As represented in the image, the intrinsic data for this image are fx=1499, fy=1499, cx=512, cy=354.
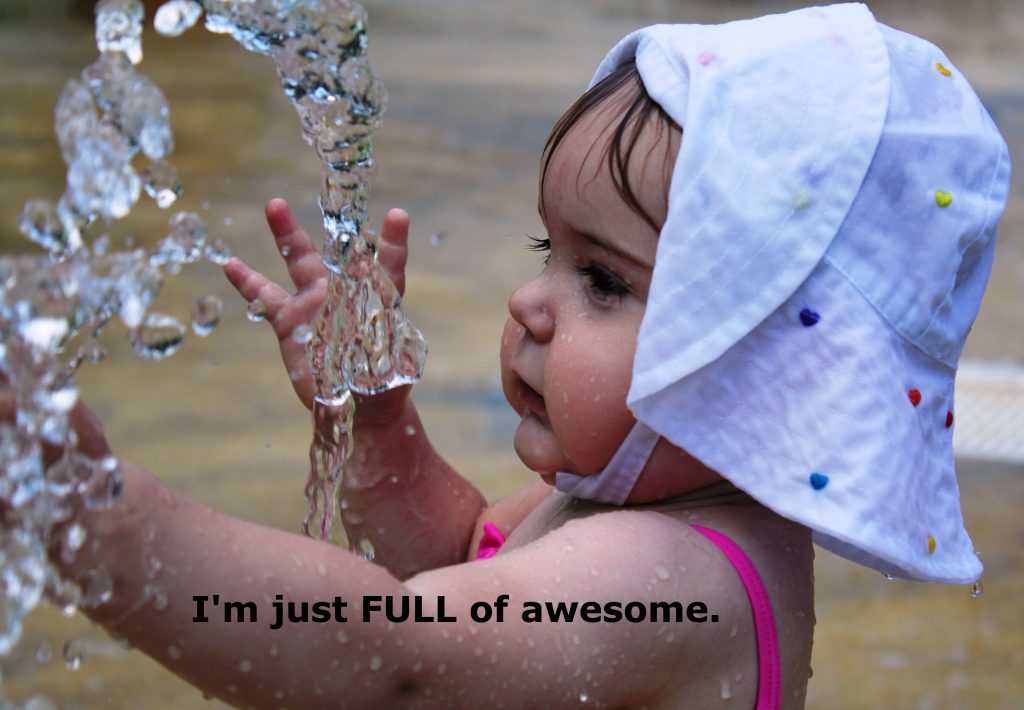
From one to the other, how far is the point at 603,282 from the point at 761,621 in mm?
383

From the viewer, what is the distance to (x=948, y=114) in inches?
61.7

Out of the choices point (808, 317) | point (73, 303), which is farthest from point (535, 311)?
point (73, 303)

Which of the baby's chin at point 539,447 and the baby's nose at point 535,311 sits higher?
the baby's nose at point 535,311

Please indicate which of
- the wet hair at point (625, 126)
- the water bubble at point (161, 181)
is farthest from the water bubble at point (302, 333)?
the water bubble at point (161, 181)

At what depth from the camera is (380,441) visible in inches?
74.7

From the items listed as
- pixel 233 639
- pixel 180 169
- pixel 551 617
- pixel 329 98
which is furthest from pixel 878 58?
pixel 180 169

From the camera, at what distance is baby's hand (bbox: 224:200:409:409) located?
1864 millimetres

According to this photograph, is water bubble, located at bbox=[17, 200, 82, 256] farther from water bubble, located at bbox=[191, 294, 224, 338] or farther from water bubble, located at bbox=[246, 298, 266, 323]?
water bubble, located at bbox=[246, 298, 266, 323]

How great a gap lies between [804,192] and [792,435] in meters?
0.24

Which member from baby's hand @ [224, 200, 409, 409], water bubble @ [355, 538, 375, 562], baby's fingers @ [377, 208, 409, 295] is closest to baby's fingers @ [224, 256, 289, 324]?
baby's hand @ [224, 200, 409, 409]

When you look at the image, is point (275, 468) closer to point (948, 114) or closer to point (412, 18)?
point (948, 114)

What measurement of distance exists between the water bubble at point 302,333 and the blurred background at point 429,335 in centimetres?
46

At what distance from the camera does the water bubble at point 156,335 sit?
4.25ft

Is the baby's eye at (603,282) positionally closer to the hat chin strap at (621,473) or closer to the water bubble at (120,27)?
the hat chin strap at (621,473)
